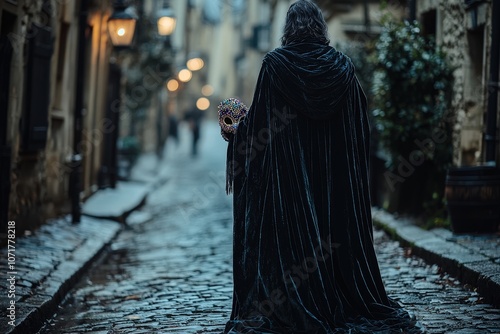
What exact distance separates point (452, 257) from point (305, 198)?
9.82ft

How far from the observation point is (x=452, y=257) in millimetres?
8289

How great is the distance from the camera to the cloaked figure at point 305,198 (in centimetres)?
563

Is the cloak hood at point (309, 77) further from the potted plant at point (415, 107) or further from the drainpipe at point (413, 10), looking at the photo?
the drainpipe at point (413, 10)

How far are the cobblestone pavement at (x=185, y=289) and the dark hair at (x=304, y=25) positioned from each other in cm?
200

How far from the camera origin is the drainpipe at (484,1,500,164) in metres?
10.3

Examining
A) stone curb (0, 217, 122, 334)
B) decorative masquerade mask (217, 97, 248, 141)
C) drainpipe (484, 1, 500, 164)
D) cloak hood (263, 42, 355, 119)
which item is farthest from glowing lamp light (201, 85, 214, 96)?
cloak hood (263, 42, 355, 119)

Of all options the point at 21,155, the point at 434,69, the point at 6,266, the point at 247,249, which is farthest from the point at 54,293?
the point at 434,69

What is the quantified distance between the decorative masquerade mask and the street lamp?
8.67m

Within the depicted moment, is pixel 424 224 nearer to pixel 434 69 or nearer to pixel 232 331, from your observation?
pixel 434 69

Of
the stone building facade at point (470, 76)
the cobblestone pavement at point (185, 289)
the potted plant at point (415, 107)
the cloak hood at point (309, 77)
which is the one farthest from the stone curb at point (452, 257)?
the cloak hood at point (309, 77)

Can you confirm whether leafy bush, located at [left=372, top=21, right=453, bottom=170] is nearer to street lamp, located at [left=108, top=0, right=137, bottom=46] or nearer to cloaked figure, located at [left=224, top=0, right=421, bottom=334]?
street lamp, located at [left=108, top=0, right=137, bottom=46]

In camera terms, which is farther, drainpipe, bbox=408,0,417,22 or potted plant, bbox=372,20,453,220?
drainpipe, bbox=408,0,417,22

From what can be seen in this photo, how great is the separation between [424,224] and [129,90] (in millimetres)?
13800

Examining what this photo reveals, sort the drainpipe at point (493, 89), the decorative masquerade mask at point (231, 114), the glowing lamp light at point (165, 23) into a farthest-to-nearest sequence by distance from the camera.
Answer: the glowing lamp light at point (165, 23) → the drainpipe at point (493, 89) → the decorative masquerade mask at point (231, 114)
